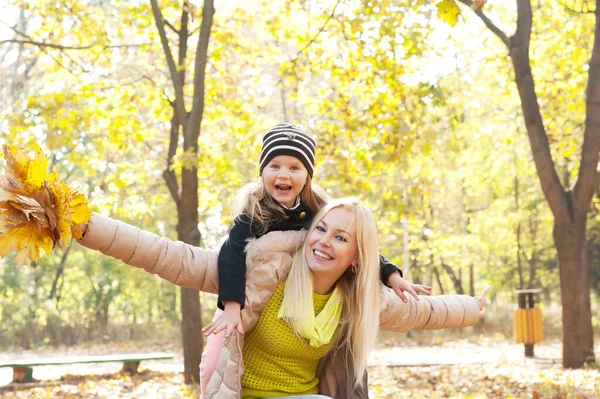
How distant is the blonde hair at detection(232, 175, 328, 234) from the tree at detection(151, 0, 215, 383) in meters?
4.40

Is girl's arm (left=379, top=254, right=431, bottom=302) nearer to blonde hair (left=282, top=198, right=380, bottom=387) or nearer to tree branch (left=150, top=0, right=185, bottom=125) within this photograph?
blonde hair (left=282, top=198, right=380, bottom=387)

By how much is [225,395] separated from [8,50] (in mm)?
20242

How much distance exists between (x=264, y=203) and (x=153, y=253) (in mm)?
692

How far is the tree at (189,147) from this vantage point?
8836 mm

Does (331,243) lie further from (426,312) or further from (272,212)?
(426,312)

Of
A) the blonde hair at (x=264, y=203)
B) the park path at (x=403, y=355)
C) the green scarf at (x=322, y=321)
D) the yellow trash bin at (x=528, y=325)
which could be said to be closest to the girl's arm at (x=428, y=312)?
the green scarf at (x=322, y=321)

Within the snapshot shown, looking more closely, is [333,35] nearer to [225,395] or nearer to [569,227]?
[569,227]

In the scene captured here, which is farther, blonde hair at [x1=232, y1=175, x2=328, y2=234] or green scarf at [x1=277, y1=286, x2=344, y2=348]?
blonde hair at [x1=232, y1=175, x2=328, y2=234]

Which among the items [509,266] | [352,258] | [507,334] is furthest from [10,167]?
[509,266]

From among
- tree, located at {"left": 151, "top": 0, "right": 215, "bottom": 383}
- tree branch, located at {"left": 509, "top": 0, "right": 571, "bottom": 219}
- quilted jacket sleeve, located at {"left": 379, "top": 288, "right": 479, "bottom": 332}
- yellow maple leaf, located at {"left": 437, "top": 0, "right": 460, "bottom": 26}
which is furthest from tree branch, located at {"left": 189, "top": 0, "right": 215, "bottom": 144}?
quilted jacket sleeve, located at {"left": 379, "top": 288, "right": 479, "bottom": 332}

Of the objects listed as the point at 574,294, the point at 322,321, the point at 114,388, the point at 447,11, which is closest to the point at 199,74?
the point at 114,388

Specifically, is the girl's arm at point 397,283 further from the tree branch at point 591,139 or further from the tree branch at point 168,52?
the tree branch at point 591,139

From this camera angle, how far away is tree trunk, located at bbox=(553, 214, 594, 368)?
10.5 m

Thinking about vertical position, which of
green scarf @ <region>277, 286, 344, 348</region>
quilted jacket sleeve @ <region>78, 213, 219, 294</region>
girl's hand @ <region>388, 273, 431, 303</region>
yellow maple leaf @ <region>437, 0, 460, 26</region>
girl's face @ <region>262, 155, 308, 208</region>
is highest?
yellow maple leaf @ <region>437, 0, 460, 26</region>
